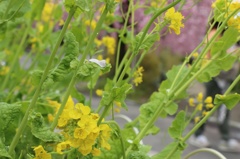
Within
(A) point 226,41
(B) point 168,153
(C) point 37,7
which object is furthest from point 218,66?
(C) point 37,7

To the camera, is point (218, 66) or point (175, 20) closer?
point (175, 20)

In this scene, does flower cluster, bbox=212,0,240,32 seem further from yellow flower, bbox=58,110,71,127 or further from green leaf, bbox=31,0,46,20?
green leaf, bbox=31,0,46,20

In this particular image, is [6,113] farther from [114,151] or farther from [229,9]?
[229,9]

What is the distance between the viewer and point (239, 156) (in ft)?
17.2

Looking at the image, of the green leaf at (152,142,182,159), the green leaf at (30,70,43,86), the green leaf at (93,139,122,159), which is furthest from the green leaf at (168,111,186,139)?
the green leaf at (30,70,43,86)

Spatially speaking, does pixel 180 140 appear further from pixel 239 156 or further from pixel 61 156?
pixel 239 156

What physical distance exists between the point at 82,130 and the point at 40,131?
0.06m

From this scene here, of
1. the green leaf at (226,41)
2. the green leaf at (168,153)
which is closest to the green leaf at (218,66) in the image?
the green leaf at (226,41)

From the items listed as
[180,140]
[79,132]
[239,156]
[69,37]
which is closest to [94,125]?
[79,132]

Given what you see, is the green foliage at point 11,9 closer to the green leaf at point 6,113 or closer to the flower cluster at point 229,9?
the green leaf at point 6,113

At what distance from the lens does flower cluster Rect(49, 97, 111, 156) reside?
0.57 m

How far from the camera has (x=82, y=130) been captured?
56 cm

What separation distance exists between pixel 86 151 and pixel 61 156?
60mm

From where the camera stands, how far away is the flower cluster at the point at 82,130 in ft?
1.86
